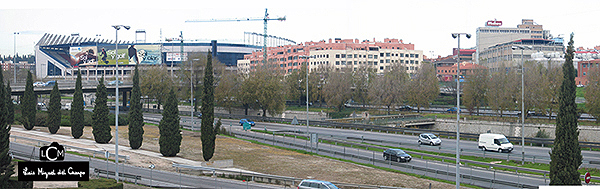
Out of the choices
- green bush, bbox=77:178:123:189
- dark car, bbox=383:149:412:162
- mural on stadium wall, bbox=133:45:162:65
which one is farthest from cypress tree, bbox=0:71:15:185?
mural on stadium wall, bbox=133:45:162:65

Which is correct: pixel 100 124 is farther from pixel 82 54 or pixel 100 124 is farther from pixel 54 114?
pixel 82 54

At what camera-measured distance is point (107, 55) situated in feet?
545

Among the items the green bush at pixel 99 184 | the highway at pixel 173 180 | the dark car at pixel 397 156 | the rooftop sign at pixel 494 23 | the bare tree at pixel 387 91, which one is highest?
the rooftop sign at pixel 494 23

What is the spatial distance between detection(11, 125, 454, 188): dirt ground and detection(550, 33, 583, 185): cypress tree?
22.4 ft

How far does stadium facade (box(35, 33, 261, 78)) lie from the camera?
541 ft

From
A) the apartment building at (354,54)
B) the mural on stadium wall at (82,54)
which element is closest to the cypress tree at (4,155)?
the apartment building at (354,54)

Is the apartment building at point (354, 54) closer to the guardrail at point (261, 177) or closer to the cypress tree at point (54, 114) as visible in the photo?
the cypress tree at point (54, 114)

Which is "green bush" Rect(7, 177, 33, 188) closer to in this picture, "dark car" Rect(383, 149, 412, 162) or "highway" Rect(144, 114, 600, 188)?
"highway" Rect(144, 114, 600, 188)

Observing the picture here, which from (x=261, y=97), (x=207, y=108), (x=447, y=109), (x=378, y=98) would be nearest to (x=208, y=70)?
(x=207, y=108)

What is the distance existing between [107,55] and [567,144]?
163 m

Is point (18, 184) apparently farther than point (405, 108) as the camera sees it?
No

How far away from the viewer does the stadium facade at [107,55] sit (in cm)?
16500

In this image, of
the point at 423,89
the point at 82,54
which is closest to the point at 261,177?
the point at 423,89

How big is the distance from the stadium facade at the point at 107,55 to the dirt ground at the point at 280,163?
11464 cm
